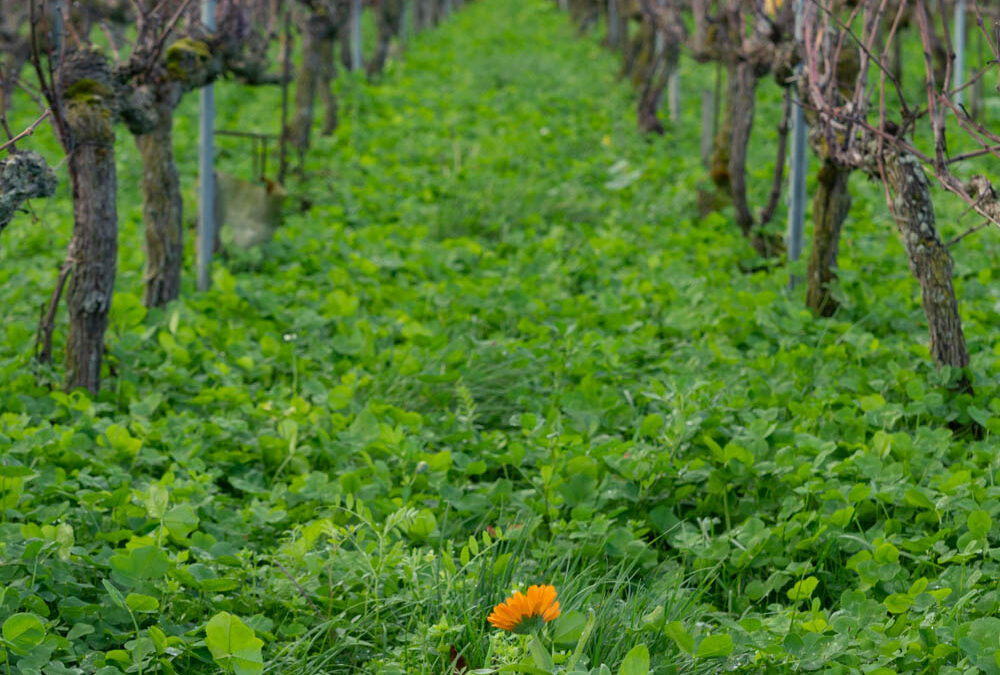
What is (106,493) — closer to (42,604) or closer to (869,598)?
(42,604)

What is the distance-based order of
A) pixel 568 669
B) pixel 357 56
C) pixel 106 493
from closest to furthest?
pixel 568 669 < pixel 106 493 < pixel 357 56

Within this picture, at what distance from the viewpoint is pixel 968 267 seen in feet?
19.3

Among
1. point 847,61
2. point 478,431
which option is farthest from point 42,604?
point 847,61

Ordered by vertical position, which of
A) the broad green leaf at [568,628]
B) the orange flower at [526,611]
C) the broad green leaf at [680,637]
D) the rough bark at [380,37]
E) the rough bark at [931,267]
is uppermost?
the rough bark at [380,37]

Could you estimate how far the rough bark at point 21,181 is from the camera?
3096mm

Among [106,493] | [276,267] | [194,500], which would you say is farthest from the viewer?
[276,267]

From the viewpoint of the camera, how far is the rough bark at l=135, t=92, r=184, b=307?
5.35 meters

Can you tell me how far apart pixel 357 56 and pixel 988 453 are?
12309 millimetres

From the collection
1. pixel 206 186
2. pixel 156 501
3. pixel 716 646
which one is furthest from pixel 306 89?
pixel 716 646

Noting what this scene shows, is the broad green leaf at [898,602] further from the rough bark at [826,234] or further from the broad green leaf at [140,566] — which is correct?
the rough bark at [826,234]

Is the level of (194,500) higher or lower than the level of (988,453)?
lower

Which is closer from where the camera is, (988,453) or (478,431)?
(988,453)

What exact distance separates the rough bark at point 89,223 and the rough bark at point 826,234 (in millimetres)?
3333

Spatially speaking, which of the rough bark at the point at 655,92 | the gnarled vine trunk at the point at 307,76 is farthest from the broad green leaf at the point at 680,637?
the rough bark at the point at 655,92
